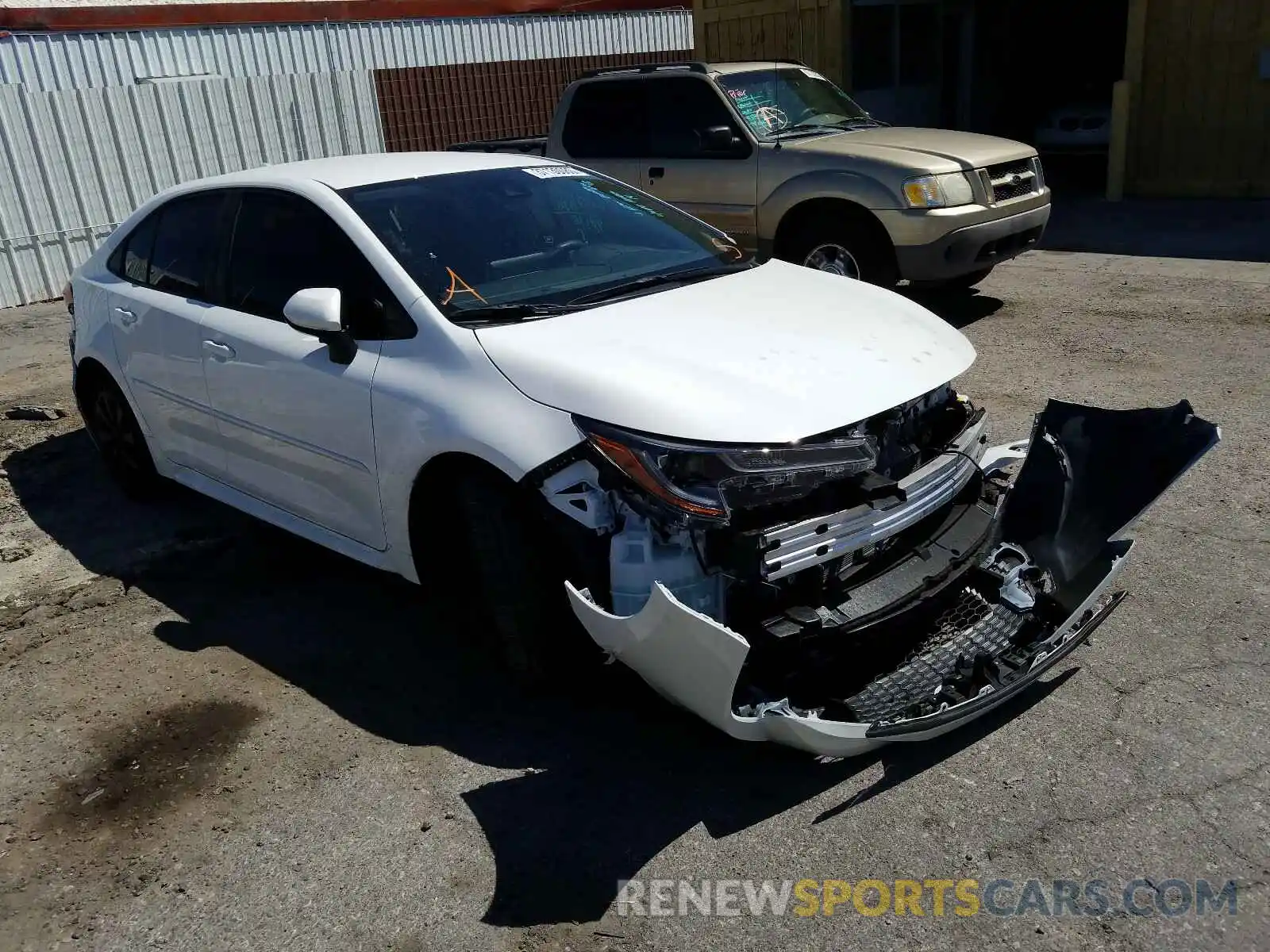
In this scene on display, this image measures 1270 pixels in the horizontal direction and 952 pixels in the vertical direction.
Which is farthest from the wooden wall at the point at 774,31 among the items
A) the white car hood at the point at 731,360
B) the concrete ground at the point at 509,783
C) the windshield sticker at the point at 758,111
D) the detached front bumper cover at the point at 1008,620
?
the detached front bumper cover at the point at 1008,620

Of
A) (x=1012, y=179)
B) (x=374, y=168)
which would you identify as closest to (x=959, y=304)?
(x=1012, y=179)

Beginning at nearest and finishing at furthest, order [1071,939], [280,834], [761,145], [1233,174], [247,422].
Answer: [1071,939]
[280,834]
[247,422]
[761,145]
[1233,174]

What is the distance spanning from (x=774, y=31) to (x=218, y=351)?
1247 cm

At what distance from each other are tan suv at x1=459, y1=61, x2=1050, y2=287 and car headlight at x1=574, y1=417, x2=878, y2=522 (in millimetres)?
5078

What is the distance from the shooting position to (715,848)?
308 cm

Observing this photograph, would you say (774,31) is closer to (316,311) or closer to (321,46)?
(321,46)

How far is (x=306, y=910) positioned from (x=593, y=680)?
1228 mm

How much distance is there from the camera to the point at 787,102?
30.1 feet

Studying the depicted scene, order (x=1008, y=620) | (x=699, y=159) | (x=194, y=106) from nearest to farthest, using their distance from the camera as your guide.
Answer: (x=1008, y=620), (x=699, y=159), (x=194, y=106)

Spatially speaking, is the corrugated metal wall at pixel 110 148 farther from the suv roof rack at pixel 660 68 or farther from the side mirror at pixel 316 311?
the side mirror at pixel 316 311

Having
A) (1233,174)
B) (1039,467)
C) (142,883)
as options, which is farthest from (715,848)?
(1233,174)

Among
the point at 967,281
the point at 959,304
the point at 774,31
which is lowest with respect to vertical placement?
the point at 959,304

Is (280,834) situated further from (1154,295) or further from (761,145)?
(1154,295)

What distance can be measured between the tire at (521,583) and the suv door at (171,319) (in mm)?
1826
